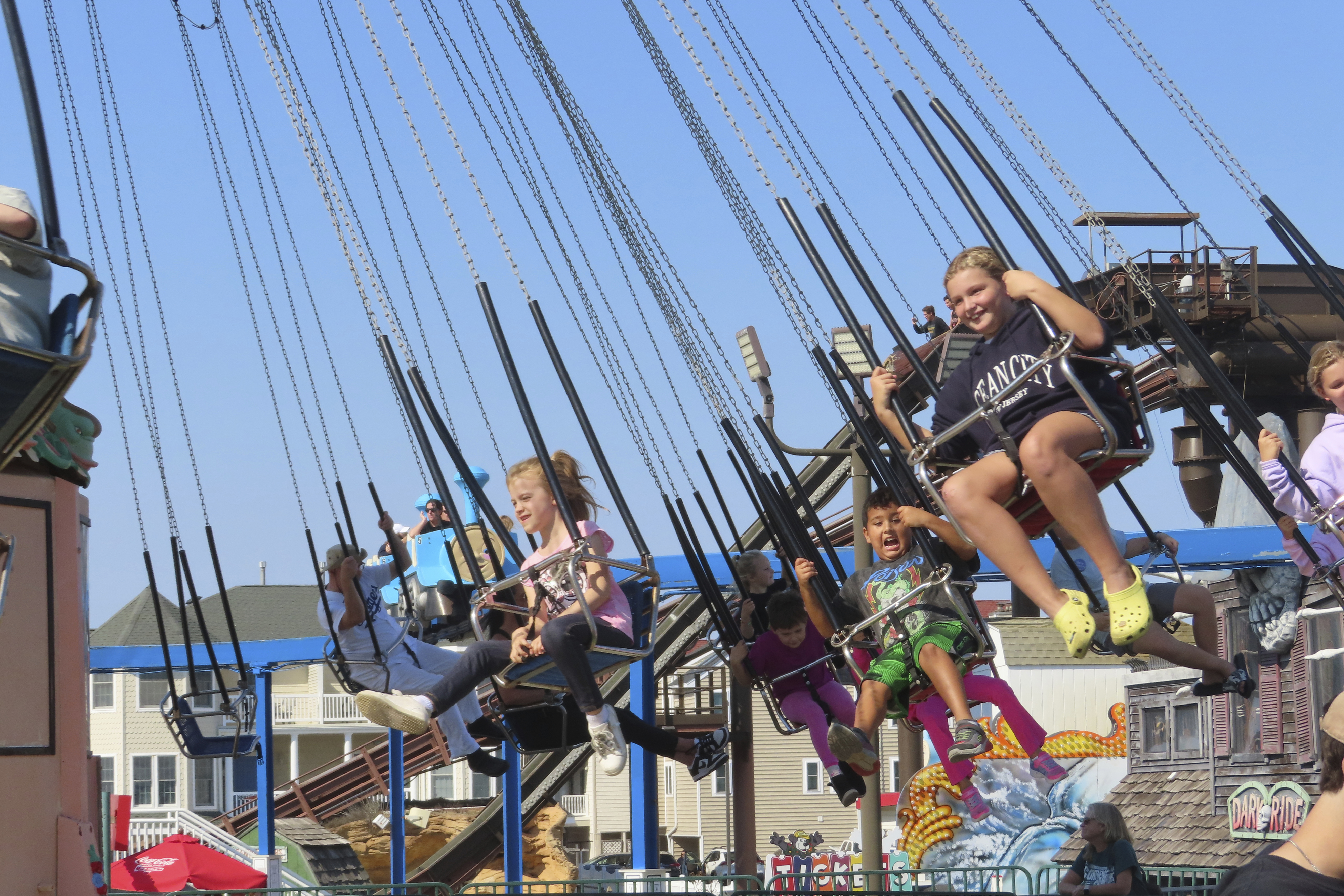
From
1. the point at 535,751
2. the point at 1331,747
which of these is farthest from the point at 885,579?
the point at 1331,747

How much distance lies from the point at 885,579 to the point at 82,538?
4.56 metres

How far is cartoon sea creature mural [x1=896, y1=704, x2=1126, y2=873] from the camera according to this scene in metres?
21.7

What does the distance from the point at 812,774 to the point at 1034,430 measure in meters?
38.9

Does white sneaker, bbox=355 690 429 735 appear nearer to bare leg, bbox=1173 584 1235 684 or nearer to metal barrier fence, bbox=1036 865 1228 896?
bare leg, bbox=1173 584 1235 684

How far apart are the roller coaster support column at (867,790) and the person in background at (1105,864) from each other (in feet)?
12.6

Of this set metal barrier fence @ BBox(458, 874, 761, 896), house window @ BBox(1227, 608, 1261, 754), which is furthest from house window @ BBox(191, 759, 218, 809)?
metal barrier fence @ BBox(458, 874, 761, 896)

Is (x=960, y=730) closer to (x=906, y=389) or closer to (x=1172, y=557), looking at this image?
(x=1172, y=557)

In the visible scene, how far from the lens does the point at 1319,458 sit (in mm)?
6855

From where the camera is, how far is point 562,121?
11.7 metres

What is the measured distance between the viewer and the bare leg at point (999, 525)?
6102 mm

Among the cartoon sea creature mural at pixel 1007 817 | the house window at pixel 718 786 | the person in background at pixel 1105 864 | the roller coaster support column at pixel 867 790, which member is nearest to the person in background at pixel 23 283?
the person in background at pixel 1105 864

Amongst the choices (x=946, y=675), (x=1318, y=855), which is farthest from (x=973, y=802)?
(x=1318, y=855)

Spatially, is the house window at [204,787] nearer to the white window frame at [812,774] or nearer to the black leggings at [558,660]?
the white window frame at [812,774]

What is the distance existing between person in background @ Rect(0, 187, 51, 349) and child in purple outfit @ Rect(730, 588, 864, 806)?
570 cm
